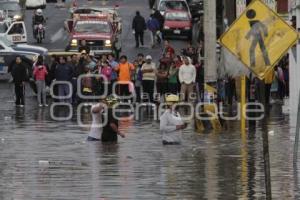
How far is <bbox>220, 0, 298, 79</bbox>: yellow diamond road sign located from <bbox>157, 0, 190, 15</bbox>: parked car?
149ft

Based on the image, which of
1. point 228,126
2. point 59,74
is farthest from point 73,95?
point 228,126

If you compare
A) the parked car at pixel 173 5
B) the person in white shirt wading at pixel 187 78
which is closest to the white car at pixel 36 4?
the parked car at pixel 173 5

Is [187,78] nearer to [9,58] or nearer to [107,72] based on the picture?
[107,72]

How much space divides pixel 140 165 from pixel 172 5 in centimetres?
4086

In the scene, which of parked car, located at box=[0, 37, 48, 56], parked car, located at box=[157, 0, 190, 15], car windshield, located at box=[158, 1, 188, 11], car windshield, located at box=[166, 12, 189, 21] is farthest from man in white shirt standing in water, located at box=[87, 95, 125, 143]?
car windshield, located at box=[158, 1, 188, 11]

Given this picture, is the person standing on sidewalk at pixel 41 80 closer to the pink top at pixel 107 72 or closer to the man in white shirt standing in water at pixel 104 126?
the pink top at pixel 107 72

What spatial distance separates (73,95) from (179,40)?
22.0m

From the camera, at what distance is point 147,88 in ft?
133

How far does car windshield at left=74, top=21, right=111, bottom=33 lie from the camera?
178 ft

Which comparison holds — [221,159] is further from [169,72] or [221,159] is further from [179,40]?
[179,40]

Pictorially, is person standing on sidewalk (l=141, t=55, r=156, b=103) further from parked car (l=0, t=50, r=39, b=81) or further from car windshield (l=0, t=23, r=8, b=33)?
car windshield (l=0, t=23, r=8, b=33)

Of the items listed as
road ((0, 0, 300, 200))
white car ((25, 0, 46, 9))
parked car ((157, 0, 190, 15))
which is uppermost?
white car ((25, 0, 46, 9))

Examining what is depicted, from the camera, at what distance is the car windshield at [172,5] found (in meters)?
63.4

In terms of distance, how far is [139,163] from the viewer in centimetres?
2416
